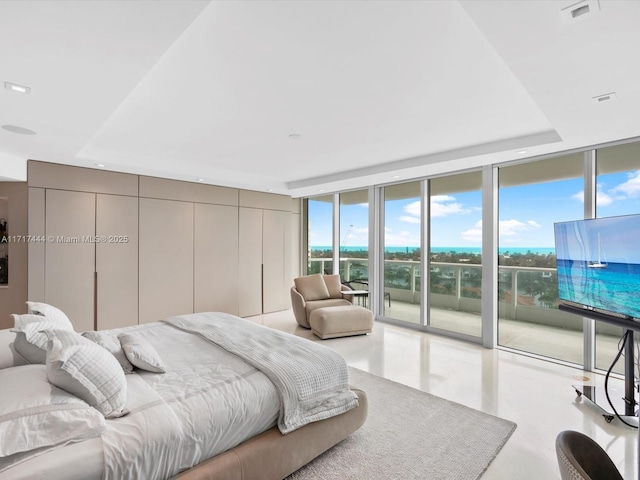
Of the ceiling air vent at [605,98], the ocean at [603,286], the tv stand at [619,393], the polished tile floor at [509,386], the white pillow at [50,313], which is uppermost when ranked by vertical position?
the ceiling air vent at [605,98]

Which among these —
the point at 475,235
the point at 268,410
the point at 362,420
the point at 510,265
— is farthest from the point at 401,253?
the point at 268,410

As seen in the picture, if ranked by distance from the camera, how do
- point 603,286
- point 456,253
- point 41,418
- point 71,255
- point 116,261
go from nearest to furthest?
point 41,418, point 603,286, point 71,255, point 116,261, point 456,253

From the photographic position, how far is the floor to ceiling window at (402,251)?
564 cm

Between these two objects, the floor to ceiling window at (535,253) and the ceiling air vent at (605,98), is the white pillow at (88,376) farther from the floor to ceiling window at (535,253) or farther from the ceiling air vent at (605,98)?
the floor to ceiling window at (535,253)

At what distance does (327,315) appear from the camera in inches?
193

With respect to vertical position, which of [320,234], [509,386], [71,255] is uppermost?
[320,234]

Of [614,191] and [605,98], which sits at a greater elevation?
[605,98]

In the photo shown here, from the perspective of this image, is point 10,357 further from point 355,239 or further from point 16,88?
point 355,239

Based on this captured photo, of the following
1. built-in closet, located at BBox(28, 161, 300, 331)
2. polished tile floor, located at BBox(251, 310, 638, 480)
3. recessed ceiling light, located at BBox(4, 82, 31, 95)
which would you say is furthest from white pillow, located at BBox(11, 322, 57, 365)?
built-in closet, located at BBox(28, 161, 300, 331)

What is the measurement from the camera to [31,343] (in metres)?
2.01

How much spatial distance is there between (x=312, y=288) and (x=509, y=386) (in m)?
3.32

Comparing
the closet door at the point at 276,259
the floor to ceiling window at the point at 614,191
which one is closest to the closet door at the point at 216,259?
the closet door at the point at 276,259

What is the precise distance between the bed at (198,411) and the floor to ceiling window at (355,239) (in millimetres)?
3976

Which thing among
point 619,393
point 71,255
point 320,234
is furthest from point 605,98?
point 71,255
